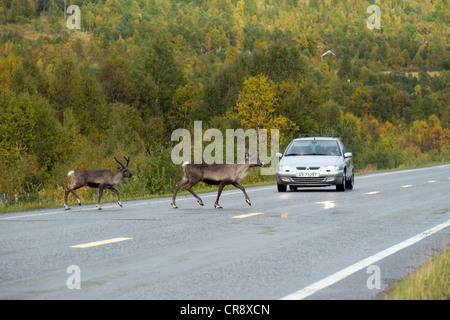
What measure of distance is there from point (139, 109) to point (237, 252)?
98.5 meters

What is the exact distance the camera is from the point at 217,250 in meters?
10.2

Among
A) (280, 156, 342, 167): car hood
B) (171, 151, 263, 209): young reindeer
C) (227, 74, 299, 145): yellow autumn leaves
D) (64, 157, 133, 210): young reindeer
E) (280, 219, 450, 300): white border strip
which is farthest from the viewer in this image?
(227, 74, 299, 145): yellow autumn leaves

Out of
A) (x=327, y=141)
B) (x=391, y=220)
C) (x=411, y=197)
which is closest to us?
(x=391, y=220)

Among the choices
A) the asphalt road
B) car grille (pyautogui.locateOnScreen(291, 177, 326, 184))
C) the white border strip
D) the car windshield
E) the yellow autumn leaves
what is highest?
the yellow autumn leaves

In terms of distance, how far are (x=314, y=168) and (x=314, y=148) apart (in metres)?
2.04

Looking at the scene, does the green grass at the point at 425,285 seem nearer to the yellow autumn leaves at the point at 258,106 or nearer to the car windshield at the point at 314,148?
the car windshield at the point at 314,148

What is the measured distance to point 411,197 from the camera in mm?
22562

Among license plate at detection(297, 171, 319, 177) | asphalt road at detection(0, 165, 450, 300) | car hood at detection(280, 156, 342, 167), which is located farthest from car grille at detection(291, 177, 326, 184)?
asphalt road at detection(0, 165, 450, 300)

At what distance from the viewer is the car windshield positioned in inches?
1045

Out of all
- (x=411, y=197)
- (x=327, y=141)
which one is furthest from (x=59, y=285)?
(x=327, y=141)

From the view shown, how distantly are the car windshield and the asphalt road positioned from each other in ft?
25.3

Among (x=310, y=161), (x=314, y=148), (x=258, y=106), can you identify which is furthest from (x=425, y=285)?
(x=258, y=106)

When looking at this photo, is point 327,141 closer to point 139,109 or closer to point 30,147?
point 30,147

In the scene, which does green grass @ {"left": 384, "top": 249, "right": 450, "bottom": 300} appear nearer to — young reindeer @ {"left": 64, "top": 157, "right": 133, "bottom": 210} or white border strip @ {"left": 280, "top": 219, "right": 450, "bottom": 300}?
white border strip @ {"left": 280, "top": 219, "right": 450, "bottom": 300}
